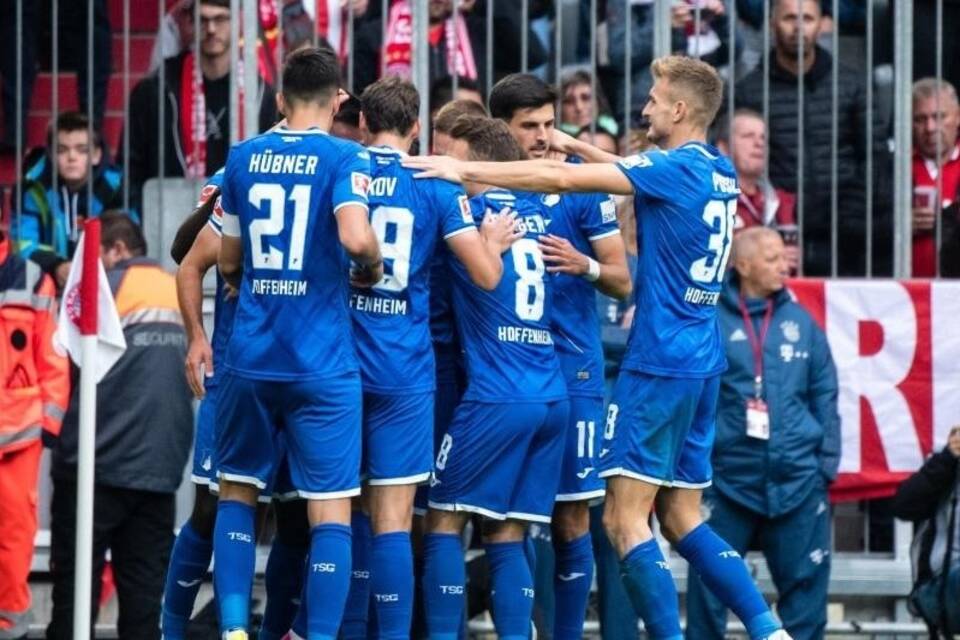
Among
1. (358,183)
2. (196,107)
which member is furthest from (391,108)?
(196,107)

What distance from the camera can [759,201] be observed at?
13484 millimetres

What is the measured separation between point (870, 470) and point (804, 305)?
3.20ft

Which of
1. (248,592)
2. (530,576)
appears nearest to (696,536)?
(530,576)

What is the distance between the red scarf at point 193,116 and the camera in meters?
13.4

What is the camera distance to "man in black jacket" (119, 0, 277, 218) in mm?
13367

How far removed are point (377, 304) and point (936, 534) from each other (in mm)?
3838

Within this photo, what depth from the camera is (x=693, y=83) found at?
10336 mm

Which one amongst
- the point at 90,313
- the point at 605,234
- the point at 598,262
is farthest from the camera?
the point at 605,234

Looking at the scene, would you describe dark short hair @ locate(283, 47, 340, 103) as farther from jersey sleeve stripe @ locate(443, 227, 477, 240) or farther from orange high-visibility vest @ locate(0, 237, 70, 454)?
orange high-visibility vest @ locate(0, 237, 70, 454)

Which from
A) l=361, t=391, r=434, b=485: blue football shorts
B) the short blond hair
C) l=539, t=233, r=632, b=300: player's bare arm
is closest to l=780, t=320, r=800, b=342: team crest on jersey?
l=539, t=233, r=632, b=300: player's bare arm

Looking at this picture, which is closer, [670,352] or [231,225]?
[231,225]

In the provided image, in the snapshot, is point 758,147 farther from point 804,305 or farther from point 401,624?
point 401,624

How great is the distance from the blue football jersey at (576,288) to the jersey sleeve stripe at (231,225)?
4.98 ft

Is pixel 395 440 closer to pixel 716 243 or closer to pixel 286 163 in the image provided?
pixel 286 163
